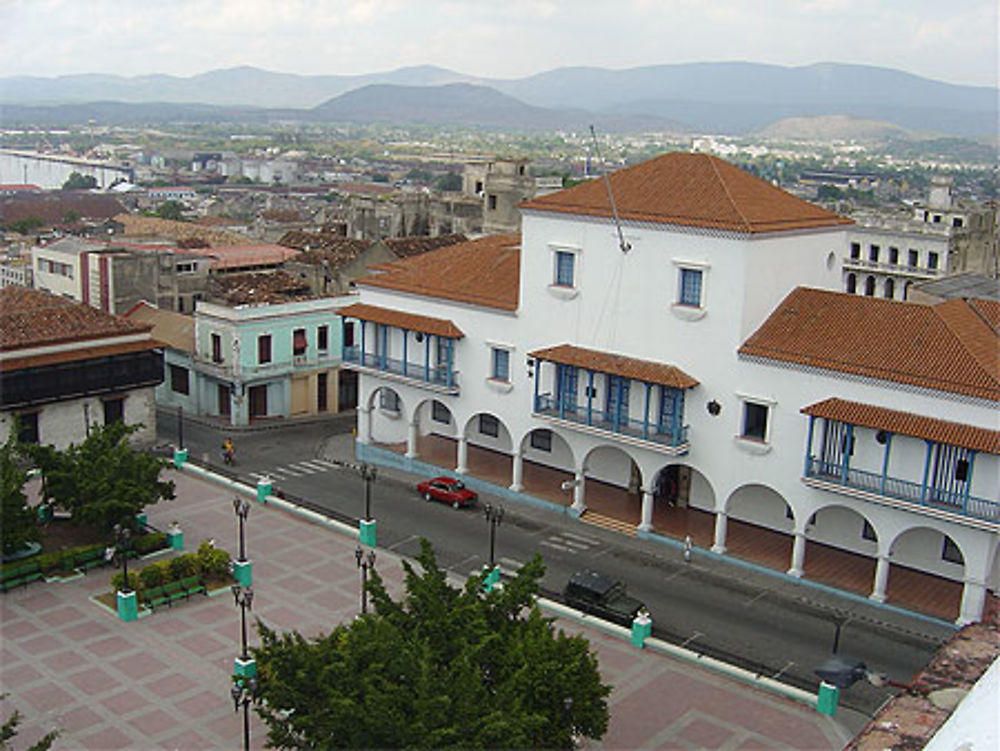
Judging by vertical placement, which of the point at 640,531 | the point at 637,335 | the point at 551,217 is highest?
the point at 551,217

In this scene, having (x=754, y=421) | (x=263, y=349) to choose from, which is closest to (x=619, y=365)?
(x=754, y=421)

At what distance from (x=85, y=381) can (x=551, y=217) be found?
67.2 feet

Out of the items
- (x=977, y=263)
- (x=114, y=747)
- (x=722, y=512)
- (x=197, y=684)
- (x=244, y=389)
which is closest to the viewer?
(x=114, y=747)

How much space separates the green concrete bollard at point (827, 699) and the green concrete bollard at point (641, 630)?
478 cm

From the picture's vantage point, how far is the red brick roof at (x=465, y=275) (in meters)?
41.5

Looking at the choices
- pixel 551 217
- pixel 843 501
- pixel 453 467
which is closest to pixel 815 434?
pixel 843 501

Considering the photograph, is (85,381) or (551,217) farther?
(85,381)

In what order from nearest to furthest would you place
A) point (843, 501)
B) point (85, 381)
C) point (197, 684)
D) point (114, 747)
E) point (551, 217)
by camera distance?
1. point (114, 747)
2. point (197, 684)
3. point (843, 501)
4. point (551, 217)
5. point (85, 381)

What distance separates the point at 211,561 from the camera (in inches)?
1230

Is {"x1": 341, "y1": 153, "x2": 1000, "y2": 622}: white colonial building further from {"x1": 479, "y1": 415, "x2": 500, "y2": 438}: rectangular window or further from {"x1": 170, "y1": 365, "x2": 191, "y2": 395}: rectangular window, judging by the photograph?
{"x1": 170, "y1": 365, "x2": 191, "y2": 395}: rectangular window

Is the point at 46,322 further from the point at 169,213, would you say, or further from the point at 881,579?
the point at 169,213

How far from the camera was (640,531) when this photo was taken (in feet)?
121

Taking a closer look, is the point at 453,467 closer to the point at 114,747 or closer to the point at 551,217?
the point at 551,217

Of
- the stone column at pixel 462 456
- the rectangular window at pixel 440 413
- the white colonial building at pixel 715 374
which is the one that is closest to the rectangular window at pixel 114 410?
the white colonial building at pixel 715 374
